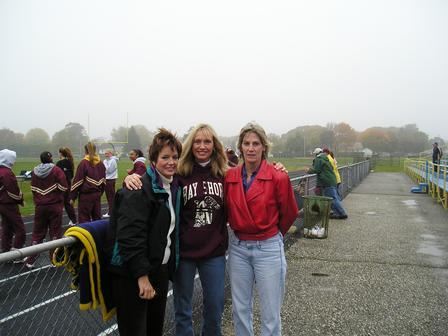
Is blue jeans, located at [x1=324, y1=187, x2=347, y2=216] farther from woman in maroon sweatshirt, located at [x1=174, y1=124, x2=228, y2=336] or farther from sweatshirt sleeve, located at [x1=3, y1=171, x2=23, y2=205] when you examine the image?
woman in maroon sweatshirt, located at [x1=174, y1=124, x2=228, y2=336]

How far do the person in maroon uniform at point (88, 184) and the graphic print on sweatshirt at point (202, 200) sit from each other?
520 centimetres

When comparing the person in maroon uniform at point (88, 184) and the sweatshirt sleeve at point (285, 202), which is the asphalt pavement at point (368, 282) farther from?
the person in maroon uniform at point (88, 184)

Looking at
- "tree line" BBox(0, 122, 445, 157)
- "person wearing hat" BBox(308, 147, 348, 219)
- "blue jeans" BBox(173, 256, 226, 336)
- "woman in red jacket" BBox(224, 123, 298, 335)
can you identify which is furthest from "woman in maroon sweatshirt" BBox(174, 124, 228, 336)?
"tree line" BBox(0, 122, 445, 157)

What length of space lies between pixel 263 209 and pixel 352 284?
2.83 m

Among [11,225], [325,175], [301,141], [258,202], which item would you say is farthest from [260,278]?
[301,141]

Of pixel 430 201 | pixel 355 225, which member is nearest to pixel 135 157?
pixel 355 225

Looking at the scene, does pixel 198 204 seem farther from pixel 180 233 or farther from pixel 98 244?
pixel 98 244

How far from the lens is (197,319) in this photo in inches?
150

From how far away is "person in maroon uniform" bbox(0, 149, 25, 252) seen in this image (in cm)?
597

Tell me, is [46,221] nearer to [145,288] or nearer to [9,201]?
[9,201]

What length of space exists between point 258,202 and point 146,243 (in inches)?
34.8

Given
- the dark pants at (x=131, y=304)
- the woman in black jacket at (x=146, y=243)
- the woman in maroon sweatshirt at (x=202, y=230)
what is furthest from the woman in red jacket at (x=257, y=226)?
the dark pants at (x=131, y=304)

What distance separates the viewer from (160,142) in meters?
2.44

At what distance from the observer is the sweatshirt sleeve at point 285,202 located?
274cm
